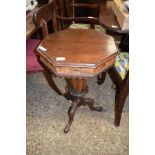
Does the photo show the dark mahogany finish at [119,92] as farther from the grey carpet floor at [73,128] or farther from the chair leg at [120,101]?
the grey carpet floor at [73,128]

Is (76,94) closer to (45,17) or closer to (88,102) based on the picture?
(88,102)

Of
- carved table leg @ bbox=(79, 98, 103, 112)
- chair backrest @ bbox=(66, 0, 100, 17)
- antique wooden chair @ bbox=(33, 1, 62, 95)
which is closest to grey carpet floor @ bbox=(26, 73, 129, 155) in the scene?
carved table leg @ bbox=(79, 98, 103, 112)

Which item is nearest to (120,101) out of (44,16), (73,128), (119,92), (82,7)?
(119,92)

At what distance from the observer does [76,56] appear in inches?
55.9

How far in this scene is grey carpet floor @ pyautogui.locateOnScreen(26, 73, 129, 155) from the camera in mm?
1676

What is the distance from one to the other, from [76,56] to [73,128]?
2.30 feet

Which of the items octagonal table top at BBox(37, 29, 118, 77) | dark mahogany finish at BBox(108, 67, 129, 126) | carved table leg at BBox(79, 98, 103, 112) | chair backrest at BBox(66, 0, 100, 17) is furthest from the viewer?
chair backrest at BBox(66, 0, 100, 17)

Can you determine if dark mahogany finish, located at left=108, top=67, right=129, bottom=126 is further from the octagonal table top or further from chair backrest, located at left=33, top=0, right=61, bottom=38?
chair backrest, located at left=33, top=0, right=61, bottom=38
